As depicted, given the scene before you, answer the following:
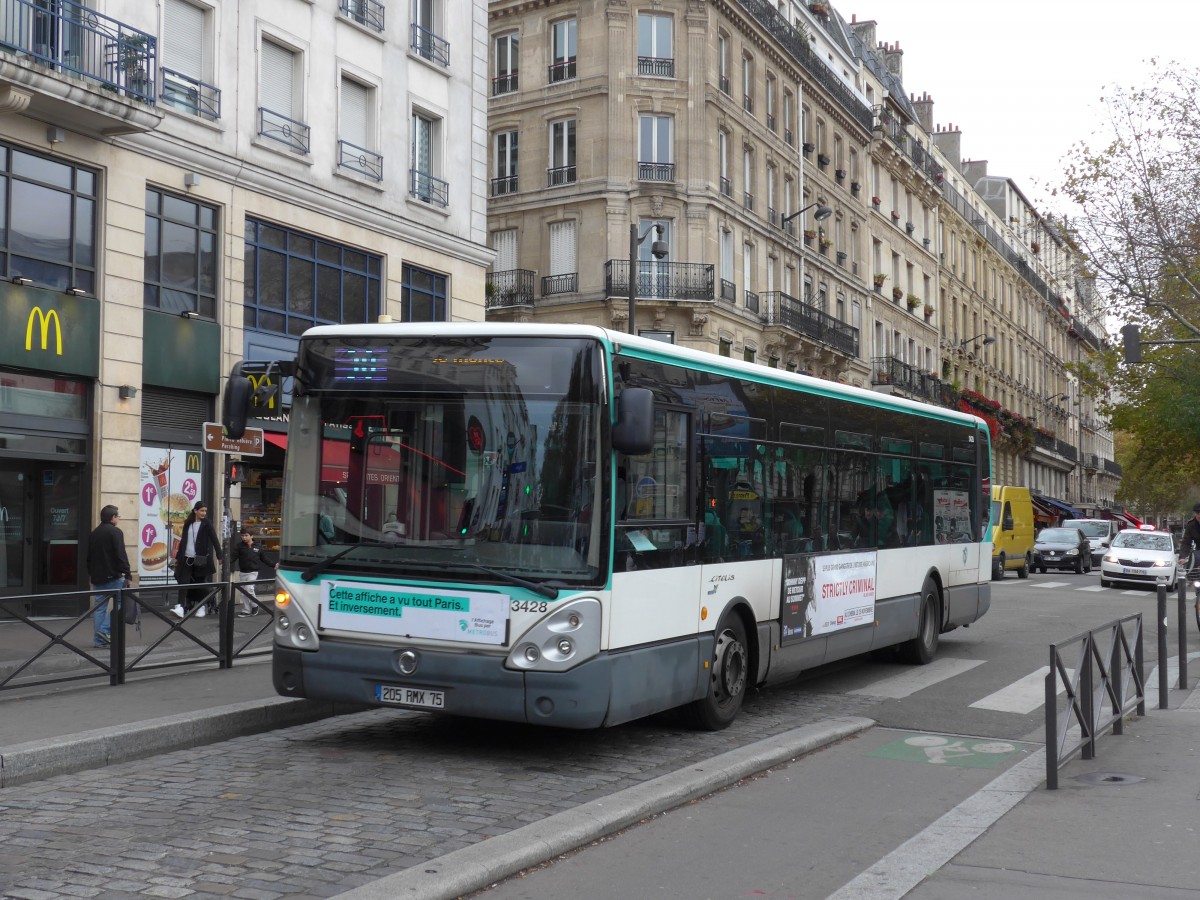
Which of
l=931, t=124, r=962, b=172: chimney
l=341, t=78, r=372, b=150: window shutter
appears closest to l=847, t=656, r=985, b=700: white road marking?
l=341, t=78, r=372, b=150: window shutter

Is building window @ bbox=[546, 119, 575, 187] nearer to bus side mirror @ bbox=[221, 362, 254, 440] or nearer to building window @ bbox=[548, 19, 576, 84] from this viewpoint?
building window @ bbox=[548, 19, 576, 84]

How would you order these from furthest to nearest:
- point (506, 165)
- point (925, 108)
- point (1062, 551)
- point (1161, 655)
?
point (925, 108) → point (1062, 551) → point (506, 165) → point (1161, 655)

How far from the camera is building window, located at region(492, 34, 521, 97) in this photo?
39688 millimetres

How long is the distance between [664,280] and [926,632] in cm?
2424

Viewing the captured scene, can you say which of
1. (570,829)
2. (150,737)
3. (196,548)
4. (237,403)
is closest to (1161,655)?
(570,829)

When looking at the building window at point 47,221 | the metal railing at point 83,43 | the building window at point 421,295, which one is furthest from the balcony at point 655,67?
the building window at point 47,221

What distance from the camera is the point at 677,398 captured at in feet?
29.4

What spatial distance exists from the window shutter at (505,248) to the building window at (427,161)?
13.6 metres

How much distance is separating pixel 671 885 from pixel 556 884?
480 millimetres

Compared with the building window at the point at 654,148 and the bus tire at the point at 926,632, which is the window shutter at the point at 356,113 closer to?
the bus tire at the point at 926,632

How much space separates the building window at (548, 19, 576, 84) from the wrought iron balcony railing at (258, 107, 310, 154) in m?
17.9

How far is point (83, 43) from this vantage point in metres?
17.8

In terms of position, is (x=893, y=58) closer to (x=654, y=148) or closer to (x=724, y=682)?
(x=654, y=148)

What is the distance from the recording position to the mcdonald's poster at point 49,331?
16.8m
